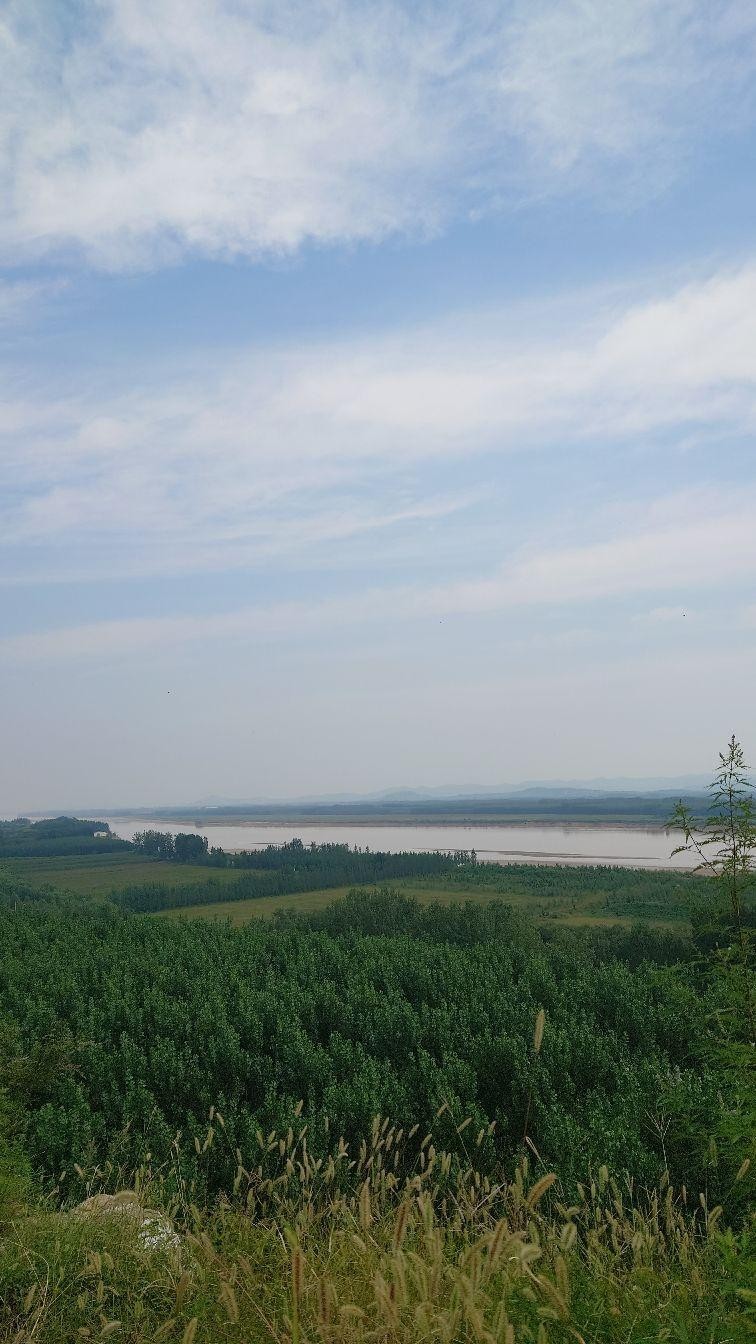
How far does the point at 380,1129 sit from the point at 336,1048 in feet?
57.5

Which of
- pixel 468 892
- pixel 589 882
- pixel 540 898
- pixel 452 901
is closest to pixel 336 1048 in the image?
pixel 452 901

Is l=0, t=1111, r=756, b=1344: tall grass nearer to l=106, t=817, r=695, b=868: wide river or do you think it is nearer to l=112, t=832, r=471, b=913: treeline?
l=112, t=832, r=471, b=913: treeline

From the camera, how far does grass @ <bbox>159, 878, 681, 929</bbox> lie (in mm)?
64019

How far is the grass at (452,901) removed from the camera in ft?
210

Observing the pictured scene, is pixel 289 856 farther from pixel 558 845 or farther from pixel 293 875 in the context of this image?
pixel 558 845

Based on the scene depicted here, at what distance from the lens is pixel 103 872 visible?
12131 centimetres

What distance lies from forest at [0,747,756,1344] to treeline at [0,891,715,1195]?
109mm

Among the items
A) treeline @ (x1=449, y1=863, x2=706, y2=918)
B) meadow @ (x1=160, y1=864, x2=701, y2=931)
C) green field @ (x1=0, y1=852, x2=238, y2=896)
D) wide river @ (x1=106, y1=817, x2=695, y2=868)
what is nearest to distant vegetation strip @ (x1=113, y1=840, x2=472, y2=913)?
meadow @ (x1=160, y1=864, x2=701, y2=931)

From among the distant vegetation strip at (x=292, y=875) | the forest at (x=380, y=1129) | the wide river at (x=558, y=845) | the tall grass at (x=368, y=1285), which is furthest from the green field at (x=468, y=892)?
the tall grass at (x=368, y=1285)

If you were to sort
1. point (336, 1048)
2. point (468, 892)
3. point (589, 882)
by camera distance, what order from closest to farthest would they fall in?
point (336, 1048)
point (468, 892)
point (589, 882)

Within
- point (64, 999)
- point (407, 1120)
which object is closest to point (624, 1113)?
point (407, 1120)

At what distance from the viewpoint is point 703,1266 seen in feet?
18.7

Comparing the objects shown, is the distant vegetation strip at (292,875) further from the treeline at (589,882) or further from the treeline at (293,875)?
the treeline at (589,882)

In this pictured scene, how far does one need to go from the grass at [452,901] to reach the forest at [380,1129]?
8115mm
